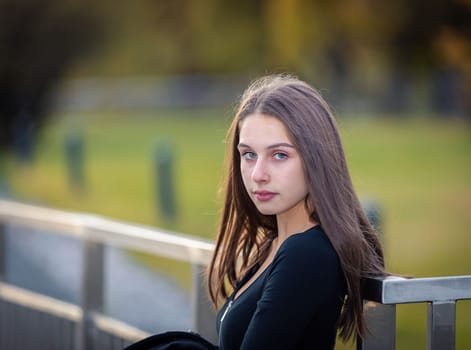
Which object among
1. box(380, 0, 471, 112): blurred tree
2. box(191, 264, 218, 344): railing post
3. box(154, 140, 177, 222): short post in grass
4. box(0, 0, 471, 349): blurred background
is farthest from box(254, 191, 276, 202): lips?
box(154, 140, 177, 222): short post in grass

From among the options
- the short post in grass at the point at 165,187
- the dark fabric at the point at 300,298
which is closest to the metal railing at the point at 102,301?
the dark fabric at the point at 300,298

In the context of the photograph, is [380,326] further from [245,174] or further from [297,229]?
[245,174]

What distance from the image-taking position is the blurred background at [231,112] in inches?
435

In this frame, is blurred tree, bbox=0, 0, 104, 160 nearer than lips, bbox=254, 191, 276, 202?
No

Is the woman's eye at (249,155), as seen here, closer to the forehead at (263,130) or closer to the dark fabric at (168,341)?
the forehead at (263,130)

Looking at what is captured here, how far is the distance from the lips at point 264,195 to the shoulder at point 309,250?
0.60 feet

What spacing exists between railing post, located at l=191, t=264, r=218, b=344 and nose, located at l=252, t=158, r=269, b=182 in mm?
927

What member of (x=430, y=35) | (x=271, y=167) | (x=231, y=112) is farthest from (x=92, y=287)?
(x=430, y=35)

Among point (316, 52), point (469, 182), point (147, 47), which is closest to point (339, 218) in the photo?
point (469, 182)

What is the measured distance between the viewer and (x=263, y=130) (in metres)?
2.85

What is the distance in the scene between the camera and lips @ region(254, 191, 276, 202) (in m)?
2.86

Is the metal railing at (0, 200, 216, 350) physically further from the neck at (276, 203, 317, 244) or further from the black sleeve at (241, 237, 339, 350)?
the black sleeve at (241, 237, 339, 350)

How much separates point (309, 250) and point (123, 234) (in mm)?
1590

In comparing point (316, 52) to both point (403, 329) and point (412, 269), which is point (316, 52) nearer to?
point (412, 269)
